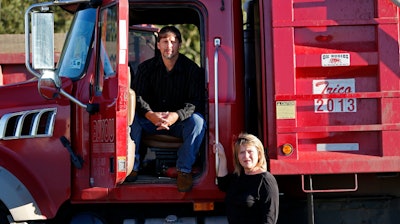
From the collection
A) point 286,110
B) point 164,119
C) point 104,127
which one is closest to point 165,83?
point 164,119

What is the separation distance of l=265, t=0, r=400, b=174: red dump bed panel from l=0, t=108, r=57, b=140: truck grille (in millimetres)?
1746

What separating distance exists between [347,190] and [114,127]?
175cm

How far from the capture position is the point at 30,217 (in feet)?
18.0

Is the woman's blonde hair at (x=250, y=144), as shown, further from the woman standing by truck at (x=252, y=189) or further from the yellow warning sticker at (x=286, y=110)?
the yellow warning sticker at (x=286, y=110)

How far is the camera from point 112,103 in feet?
17.0

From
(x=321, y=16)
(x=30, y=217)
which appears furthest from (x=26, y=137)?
(x=321, y=16)

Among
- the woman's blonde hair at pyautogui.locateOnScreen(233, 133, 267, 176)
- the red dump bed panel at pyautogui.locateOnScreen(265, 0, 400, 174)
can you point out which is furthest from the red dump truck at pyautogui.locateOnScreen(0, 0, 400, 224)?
the woman's blonde hair at pyautogui.locateOnScreen(233, 133, 267, 176)

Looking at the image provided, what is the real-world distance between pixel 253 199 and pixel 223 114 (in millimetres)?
765

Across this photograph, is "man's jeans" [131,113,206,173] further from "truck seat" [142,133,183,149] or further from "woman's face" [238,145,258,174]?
"woman's face" [238,145,258,174]

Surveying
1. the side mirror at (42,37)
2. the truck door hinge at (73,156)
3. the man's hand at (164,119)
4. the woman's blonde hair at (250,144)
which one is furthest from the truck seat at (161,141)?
the side mirror at (42,37)

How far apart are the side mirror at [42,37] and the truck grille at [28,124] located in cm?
65

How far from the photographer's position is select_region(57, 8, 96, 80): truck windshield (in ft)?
19.3

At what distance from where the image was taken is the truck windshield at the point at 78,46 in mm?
5887

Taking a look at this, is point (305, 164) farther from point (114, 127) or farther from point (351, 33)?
point (114, 127)
